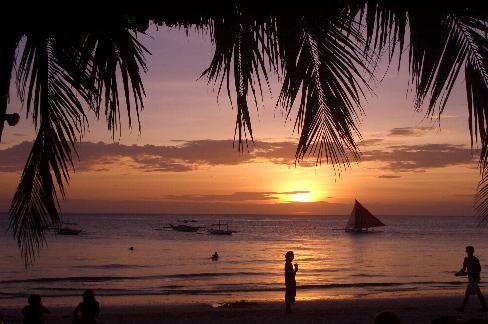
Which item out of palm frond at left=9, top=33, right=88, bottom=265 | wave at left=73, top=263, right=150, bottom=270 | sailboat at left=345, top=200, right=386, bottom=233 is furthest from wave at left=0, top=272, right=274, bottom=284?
sailboat at left=345, top=200, right=386, bottom=233

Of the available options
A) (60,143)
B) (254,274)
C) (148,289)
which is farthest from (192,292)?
(60,143)

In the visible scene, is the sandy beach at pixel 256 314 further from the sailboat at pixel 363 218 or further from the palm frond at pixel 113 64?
the sailboat at pixel 363 218

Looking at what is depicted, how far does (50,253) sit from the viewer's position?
156 ft

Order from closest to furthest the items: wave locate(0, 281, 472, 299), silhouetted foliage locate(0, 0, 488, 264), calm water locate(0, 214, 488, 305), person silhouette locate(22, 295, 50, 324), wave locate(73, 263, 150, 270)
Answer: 1. silhouetted foliage locate(0, 0, 488, 264)
2. person silhouette locate(22, 295, 50, 324)
3. calm water locate(0, 214, 488, 305)
4. wave locate(0, 281, 472, 299)
5. wave locate(73, 263, 150, 270)

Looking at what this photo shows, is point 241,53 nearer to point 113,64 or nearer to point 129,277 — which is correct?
point 113,64

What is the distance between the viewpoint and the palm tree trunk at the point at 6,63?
2246mm

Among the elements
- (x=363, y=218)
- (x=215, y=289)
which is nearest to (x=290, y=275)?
(x=215, y=289)

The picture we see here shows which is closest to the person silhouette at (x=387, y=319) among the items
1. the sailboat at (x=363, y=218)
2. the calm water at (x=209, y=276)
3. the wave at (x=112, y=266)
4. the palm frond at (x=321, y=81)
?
the palm frond at (x=321, y=81)

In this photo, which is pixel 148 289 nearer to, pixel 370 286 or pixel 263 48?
pixel 370 286

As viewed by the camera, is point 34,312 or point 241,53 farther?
point 34,312

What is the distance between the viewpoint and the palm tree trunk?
88.4 inches

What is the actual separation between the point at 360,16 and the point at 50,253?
48.9 metres

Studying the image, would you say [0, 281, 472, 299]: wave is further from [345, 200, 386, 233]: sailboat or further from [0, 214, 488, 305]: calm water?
[345, 200, 386, 233]: sailboat

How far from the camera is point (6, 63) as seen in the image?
2.26 metres
